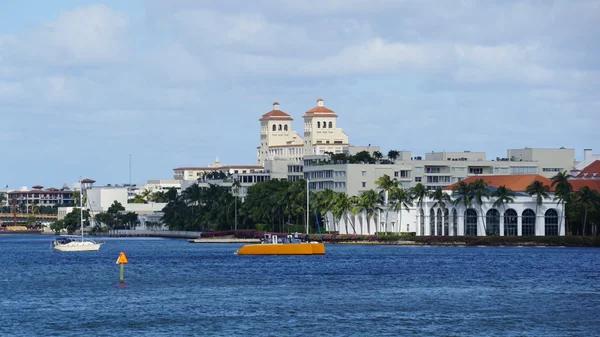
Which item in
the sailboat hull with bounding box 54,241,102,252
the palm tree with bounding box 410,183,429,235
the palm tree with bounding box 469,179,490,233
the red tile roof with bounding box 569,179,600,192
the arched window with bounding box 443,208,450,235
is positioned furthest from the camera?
the red tile roof with bounding box 569,179,600,192

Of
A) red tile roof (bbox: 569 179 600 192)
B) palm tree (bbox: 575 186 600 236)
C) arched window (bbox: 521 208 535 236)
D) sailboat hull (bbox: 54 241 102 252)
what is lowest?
sailboat hull (bbox: 54 241 102 252)

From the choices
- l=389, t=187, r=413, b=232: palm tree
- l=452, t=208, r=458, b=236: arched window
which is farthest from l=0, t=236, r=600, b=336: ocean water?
l=389, t=187, r=413, b=232: palm tree

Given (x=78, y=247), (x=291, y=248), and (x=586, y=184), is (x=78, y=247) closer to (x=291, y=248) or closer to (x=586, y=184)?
(x=291, y=248)

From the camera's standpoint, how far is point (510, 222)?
7037 inches

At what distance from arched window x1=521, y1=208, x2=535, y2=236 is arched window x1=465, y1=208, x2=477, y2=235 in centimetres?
772

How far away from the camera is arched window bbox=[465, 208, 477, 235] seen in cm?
18138

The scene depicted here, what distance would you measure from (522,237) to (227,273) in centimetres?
7625

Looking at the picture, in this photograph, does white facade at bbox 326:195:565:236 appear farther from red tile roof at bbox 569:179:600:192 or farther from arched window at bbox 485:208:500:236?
red tile roof at bbox 569:179:600:192

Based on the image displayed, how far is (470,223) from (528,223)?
930cm

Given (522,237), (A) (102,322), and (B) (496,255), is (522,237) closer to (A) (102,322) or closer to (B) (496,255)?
(B) (496,255)

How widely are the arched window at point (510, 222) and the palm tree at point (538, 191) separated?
4.22 m

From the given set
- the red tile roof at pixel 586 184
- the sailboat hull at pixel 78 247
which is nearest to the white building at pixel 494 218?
the red tile roof at pixel 586 184

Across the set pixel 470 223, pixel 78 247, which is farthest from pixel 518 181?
pixel 78 247

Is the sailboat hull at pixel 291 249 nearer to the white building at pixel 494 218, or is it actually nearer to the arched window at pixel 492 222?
the white building at pixel 494 218
